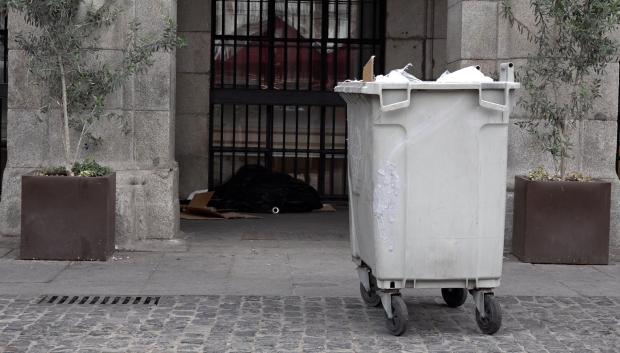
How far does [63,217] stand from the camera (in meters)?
9.52

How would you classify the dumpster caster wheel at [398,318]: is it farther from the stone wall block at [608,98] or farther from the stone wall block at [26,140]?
the stone wall block at [26,140]

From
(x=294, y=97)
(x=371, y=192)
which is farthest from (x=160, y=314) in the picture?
(x=294, y=97)

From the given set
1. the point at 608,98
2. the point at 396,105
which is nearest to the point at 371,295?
the point at 396,105

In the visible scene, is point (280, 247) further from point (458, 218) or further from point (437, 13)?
point (437, 13)

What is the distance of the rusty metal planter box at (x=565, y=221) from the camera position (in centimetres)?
972

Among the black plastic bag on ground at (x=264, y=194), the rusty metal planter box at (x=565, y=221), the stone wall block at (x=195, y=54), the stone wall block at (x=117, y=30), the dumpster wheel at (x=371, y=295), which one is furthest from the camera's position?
the stone wall block at (x=195, y=54)

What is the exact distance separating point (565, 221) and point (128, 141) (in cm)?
436

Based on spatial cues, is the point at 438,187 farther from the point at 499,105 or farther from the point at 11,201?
the point at 11,201

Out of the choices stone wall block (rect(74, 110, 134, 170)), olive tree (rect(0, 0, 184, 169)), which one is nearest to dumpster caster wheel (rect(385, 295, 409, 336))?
olive tree (rect(0, 0, 184, 169))

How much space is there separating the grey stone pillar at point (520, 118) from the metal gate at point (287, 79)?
3999mm

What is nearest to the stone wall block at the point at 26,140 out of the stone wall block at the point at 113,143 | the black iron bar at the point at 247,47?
the stone wall block at the point at 113,143

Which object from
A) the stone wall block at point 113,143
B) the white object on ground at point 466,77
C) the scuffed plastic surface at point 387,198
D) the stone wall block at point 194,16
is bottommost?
the scuffed plastic surface at point 387,198

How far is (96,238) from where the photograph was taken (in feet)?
31.4

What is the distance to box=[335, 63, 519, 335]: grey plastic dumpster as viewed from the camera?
6.89m
